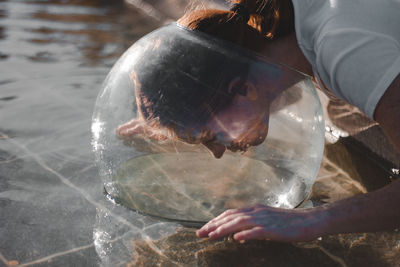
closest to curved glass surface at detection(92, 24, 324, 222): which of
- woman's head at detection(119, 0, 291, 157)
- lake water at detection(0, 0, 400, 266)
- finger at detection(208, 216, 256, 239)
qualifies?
woman's head at detection(119, 0, 291, 157)

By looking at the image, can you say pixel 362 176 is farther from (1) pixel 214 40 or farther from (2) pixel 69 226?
(2) pixel 69 226

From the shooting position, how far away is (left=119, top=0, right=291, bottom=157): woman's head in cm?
183

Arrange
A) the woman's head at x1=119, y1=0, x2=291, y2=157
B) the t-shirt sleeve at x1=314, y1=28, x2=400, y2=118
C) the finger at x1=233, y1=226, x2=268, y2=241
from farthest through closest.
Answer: the woman's head at x1=119, y1=0, x2=291, y2=157 → the finger at x1=233, y1=226, x2=268, y2=241 → the t-shirt sleeve at x1=314, y1=28, x2=400, y2=118

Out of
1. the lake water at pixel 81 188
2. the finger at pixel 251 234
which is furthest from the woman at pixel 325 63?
the lake water at pixel 81 188

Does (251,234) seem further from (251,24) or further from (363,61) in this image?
(251,24)

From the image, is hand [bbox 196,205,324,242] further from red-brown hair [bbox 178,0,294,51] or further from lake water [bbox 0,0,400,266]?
red-brown hair [bbox 178,0,294,51]

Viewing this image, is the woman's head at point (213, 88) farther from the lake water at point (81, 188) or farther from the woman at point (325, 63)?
the lake water at point (81, 188)

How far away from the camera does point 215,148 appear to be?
1.94 meters

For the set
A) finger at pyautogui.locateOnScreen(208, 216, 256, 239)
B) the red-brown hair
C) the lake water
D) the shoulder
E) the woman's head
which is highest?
the shoulder

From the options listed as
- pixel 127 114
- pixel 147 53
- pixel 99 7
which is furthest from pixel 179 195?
pixel 99 7

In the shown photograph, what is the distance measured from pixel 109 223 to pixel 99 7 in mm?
4053

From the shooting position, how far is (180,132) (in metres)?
1.86

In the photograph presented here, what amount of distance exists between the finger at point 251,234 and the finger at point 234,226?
0.02 metres

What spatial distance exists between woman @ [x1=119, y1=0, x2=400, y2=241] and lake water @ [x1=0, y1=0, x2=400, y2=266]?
7.8 inches
